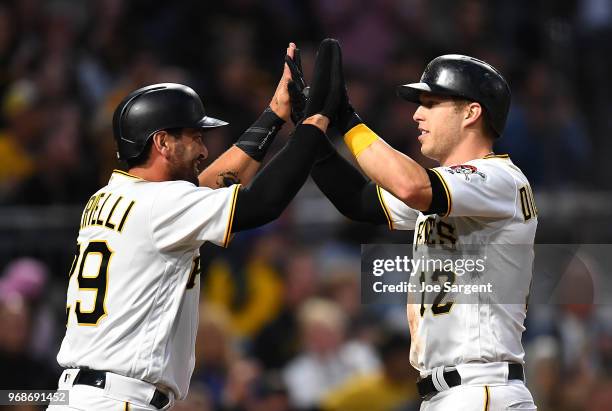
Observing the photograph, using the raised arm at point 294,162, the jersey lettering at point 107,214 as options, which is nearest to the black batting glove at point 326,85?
the raised arm at point 294,162

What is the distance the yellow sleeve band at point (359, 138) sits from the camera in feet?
14.2

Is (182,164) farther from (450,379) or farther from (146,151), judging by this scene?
(450,379)

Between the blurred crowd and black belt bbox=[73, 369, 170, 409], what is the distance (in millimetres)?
2128

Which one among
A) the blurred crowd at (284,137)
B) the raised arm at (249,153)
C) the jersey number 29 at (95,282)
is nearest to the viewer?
the jersey number 29 at (95,282)

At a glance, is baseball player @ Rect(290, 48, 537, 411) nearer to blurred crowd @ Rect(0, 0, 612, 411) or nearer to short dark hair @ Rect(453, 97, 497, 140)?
short dark hair @ Rect(453, 97, 497, 140)

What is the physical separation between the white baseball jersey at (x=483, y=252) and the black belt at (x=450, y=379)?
0.10ft

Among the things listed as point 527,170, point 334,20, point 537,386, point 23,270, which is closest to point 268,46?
point 334,20

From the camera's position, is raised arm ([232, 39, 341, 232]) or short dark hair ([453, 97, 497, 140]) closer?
raised arm ([232, 39, 341, 232])

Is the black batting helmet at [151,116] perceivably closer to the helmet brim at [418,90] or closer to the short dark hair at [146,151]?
the short dark hair at [146,151]

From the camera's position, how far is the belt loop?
4.21 metres

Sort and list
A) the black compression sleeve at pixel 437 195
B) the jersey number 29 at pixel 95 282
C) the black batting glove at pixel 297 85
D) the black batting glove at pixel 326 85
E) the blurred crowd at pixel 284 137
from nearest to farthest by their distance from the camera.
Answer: the black compression sleeve at pixel 437 195
the jersey number 29 at pixel 95 282
the black batting glove at pixel 326 85
the black batting glove at pixel 297 85
the blurred crowd at pixel 284 137

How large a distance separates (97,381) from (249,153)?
1.34 metres

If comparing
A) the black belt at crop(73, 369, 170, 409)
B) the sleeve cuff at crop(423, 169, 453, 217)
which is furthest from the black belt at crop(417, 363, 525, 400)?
the black belt at crop(73, 369, 170, 409)

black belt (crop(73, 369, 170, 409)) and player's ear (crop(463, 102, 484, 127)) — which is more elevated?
player's ear (crop(463, 102, 484, 127))
